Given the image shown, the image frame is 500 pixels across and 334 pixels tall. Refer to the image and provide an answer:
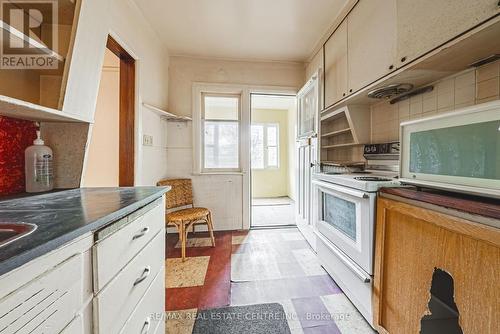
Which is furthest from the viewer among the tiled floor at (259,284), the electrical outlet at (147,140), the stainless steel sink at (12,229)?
the electrical outlet at (147,140)

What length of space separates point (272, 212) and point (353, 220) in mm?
2748

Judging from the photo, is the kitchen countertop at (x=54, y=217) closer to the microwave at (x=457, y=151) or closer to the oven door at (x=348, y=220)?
the oven door at (x=348, y=220)

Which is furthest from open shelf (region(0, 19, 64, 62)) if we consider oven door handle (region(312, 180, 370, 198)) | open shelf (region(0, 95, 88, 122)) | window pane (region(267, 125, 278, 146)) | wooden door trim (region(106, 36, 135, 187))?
window pane (region(267, 125, 278, 146))

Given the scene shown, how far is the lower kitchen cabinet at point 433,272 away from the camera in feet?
2.27

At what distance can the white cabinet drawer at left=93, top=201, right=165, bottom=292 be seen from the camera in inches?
24.0

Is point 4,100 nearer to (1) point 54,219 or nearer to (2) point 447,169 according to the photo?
(1) point 54,219

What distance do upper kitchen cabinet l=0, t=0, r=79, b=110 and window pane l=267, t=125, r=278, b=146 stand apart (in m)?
4.74

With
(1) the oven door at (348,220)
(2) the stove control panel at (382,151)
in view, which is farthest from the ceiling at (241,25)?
(1) the oven door at (348,220)

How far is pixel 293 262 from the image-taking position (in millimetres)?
2127

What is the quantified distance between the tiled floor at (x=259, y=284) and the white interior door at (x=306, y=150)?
316 millimetres

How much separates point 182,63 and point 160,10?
881 mm

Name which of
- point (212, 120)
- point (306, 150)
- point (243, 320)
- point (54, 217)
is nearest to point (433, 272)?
point (243, 320)

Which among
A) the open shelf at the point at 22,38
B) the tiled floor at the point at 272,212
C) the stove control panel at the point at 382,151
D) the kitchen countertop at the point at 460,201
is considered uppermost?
the open shelf at the point at 22,38

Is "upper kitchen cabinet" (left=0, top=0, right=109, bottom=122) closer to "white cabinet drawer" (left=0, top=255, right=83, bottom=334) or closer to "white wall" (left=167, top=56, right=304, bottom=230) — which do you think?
"white cabinet drawer" (left=0, top=255, right=83, bottom=334)
